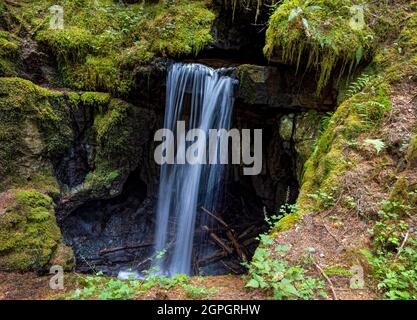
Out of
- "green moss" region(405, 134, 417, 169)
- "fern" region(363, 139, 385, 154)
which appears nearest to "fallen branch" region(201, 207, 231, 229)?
"fern" region(363, 139, 385, 154)

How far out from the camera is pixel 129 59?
7.25 metres

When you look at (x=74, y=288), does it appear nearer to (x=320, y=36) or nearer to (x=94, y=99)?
(x=94, y=99)

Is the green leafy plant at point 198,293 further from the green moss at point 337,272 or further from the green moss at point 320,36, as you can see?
the green moss at point 320,36

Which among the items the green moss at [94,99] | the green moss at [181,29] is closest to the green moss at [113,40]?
the green moss at [181,29]

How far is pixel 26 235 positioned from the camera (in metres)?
4.72

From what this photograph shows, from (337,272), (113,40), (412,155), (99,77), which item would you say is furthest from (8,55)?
(412,155)

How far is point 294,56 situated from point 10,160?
554cm

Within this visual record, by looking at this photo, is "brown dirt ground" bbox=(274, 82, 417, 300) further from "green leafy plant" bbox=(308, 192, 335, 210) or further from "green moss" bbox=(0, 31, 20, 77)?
"green moss" bbox=(0, 31, 20, 77)

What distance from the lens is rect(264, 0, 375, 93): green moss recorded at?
561 cm

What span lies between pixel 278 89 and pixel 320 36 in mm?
1334

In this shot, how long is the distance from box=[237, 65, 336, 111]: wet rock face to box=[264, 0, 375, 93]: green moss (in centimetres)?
42

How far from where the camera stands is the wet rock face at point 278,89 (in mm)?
6383

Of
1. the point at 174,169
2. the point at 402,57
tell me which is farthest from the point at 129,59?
the point at 402,57

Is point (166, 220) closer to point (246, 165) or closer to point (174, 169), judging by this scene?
point (174, 169)
